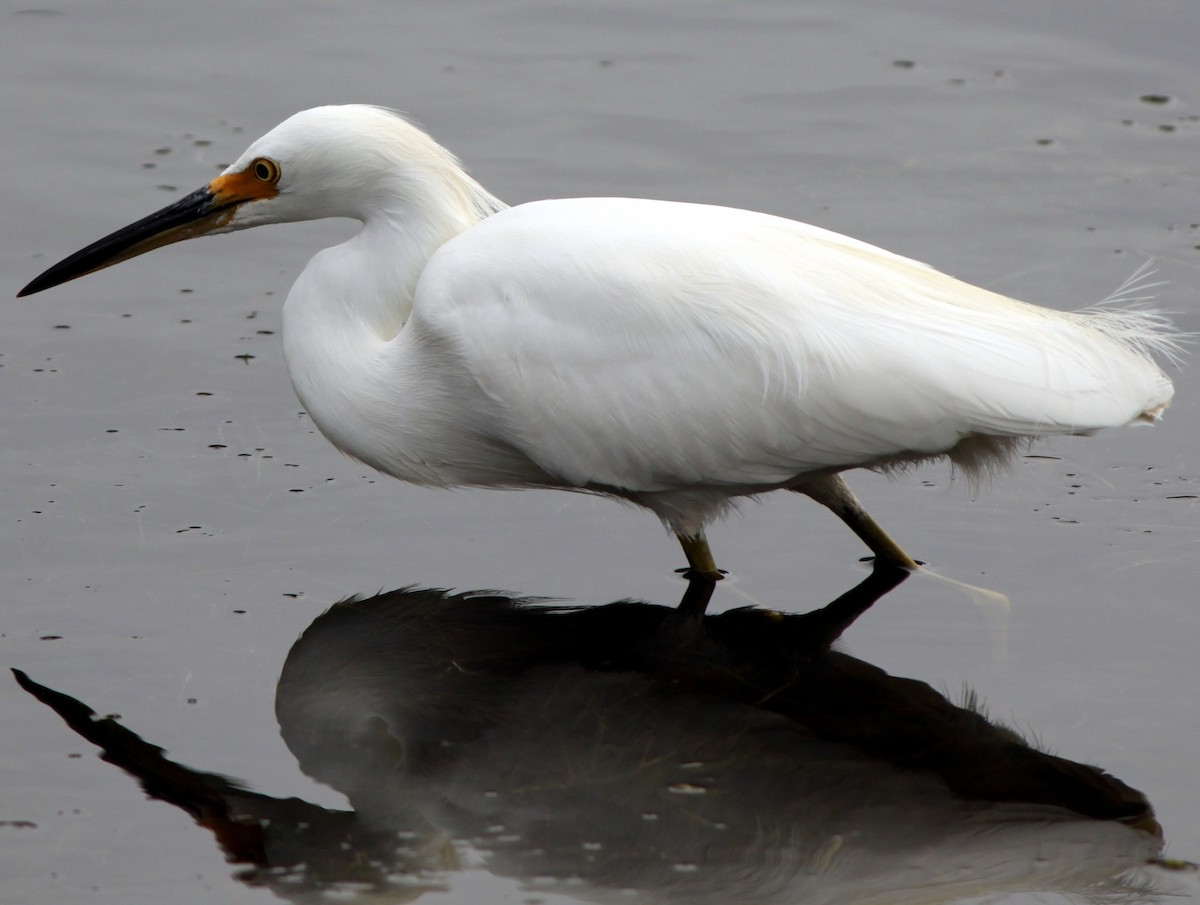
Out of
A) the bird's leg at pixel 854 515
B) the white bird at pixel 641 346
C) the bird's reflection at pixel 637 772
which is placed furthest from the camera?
the bird's leg at pixel 854 515

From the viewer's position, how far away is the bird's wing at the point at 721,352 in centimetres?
461

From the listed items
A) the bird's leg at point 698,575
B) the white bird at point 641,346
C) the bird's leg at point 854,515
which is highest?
the white bird at point 641,346

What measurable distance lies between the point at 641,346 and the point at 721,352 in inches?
8.9

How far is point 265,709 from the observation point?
452 centimetres

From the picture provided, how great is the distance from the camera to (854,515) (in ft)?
17.1

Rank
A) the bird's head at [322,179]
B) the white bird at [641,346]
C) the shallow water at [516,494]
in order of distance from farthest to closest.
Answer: the bird's head at [322,179], the white bird at [641,346], the shallow water at [516,494]

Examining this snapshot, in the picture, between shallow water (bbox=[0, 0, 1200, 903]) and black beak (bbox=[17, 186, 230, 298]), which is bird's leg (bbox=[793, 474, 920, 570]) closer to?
shallow water (bbox=[0, 0, 1200, 903])

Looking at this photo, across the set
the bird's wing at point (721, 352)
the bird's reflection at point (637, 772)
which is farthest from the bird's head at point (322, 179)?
the bird's reflection at point (637, 772)

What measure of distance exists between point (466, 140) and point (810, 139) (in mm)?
1664

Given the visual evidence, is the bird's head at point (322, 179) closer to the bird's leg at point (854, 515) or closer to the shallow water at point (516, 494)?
the shallow water at point (516, 494)

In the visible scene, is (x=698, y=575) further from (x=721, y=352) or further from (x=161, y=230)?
(x=161, y=230)

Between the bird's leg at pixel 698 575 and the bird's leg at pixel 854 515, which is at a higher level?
the bird's leg at pixel 854 515

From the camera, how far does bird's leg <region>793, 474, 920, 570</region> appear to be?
5.20 m

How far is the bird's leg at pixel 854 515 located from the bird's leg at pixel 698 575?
34 cm
